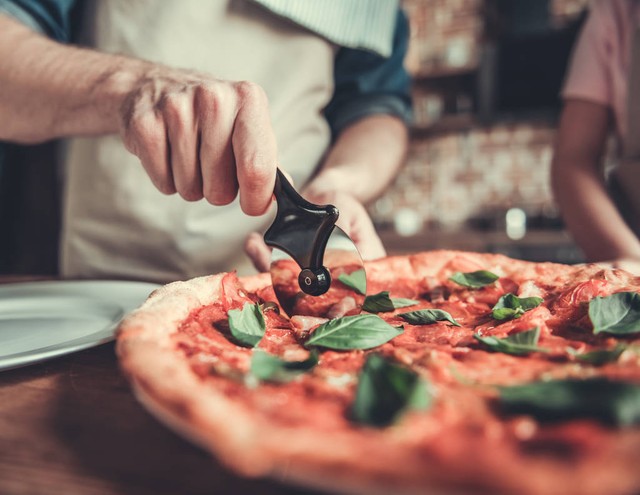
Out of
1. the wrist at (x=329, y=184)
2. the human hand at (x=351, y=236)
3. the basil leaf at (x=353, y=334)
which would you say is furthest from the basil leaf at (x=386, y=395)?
the wrist at (x=329, y=184)

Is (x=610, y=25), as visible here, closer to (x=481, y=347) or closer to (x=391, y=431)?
(x=481, y=347)

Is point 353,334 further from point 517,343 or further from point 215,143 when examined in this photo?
point 215,143

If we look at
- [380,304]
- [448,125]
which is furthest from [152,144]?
[448,125]

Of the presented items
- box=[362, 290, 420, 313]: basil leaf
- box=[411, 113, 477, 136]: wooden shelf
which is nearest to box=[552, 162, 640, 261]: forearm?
box=[362, 290, 420, 313]: basil leaf

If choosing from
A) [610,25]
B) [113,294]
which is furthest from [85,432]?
[610,25]

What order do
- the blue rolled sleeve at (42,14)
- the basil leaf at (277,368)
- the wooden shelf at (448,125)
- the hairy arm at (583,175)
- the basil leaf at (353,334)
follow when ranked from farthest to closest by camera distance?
the wooden shelf at (448,125) < the hairy arm at (583,175) < the blue rolled sleeve at (42,14) < the basil leaf at (353,334) < the basil leaf at (277,368)

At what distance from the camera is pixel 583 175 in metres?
1.50

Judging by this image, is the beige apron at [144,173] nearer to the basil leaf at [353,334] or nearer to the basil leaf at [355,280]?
the basil leaf at [355,280]

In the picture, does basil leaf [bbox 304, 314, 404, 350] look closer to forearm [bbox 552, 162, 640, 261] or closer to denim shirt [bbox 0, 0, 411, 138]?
forearm [bbox 552, 162, 640, 261]

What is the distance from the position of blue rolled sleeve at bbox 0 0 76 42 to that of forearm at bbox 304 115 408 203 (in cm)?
68

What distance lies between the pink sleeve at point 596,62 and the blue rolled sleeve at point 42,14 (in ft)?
4.31

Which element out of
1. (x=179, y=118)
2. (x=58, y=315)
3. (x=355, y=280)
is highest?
(x=179, y=118)

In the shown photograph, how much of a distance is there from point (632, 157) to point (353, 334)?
1.19m

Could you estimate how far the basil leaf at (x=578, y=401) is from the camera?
0.38 metres
